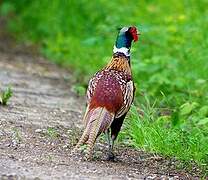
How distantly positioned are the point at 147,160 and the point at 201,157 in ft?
1.56

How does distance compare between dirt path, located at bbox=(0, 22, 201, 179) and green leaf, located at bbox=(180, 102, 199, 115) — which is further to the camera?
green leaf, located at bbox=(180, 102, 199, 115)

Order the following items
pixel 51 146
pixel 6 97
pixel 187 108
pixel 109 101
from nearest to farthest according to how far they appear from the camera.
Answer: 1. pixel 109 101
2. pixel 51 146
3. pixel 187 108
4. pixel 6 97

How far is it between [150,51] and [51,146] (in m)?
5.30

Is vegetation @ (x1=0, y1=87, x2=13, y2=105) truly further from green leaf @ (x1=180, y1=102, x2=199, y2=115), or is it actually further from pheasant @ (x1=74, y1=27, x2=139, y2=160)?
pheasant @ (x1=74, y1=27, x2=139, y2=160)

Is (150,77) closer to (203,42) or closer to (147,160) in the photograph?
(203,42)

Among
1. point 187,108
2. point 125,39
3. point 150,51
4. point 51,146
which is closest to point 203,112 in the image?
point 187,108

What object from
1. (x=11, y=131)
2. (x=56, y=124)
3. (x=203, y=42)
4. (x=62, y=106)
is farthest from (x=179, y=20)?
(x=11, y=131)

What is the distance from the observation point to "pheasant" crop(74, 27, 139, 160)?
22.2 ft

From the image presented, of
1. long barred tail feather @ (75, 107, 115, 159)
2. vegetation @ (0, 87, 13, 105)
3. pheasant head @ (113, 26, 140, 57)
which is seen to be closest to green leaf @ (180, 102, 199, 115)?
pheasant head @ (113, 26, 140, 57)

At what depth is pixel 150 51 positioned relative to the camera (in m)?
12.5

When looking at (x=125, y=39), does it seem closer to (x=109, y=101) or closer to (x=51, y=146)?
A: (x=109, y=101)

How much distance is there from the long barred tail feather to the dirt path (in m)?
0.17

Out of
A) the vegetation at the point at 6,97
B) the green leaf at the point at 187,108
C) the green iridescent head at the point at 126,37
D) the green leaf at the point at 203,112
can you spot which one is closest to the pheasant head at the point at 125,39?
the green iridescent head at the point at 126,37

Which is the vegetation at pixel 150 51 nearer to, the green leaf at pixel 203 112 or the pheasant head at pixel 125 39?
the green leaf at pixel 203 112
